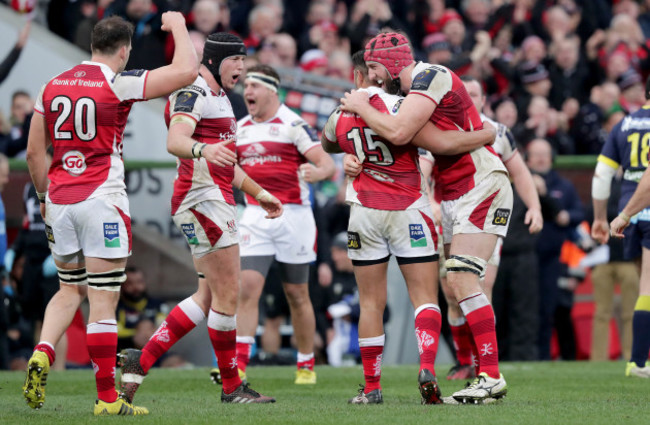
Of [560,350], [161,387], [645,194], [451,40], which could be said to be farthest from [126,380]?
[451,40]

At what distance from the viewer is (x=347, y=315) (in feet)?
47.4

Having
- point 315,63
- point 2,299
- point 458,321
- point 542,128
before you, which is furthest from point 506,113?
point 2,299

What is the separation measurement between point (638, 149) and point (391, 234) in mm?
3406

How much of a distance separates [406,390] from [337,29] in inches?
398

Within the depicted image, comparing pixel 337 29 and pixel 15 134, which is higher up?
pixel 337 29

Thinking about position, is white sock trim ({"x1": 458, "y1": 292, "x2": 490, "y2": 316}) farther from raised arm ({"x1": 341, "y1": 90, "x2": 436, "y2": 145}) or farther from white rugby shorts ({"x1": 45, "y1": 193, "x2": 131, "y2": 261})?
white rugby shorts ({"x1": 45, "y1": 193, "x2": 131, "y2": 261})

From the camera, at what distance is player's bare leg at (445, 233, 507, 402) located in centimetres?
762

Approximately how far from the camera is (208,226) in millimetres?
7918

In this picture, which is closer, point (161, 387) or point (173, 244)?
point (161, 387)

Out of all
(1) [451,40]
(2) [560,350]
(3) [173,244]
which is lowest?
(2) [560,350]

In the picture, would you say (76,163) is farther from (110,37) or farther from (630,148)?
(630,148)

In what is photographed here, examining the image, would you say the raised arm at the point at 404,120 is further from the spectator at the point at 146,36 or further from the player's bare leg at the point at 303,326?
the spectator at the point at 146,36

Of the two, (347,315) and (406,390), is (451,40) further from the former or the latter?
(406,390)

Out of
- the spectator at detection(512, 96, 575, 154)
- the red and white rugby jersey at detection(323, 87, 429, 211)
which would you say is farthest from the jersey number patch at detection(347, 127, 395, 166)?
the spectator at detection(512, 96, 575, 154)
